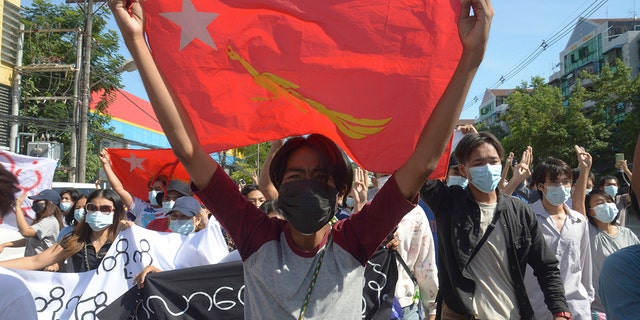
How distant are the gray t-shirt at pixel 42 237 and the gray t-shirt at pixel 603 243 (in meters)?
6.14

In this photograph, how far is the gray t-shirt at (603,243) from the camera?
481cm

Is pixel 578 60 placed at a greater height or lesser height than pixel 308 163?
greater

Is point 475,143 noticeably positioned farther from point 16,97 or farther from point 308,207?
point 16,97

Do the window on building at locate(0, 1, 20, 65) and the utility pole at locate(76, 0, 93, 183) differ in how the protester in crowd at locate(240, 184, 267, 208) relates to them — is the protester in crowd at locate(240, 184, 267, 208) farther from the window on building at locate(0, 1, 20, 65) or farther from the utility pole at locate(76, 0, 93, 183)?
the window on building at locate(0, 1, 20, 65)

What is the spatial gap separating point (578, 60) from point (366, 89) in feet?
211

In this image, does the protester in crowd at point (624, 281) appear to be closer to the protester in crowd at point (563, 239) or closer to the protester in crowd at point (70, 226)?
the protester in crowd at point (563, 239)

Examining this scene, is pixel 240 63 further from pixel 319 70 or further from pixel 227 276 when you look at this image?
pixel 227 276

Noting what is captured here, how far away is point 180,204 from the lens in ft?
16.7

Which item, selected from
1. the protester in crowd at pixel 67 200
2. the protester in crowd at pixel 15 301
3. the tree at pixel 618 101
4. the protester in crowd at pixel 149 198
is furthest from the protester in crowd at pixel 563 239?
the tree at pixel 618 101

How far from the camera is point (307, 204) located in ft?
6.16

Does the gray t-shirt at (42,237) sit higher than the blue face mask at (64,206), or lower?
lower

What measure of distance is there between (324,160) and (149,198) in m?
5.36

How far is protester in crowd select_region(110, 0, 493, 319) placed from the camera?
1.81 metres

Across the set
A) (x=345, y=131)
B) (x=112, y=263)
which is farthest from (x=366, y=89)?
(x=112, y=263)
